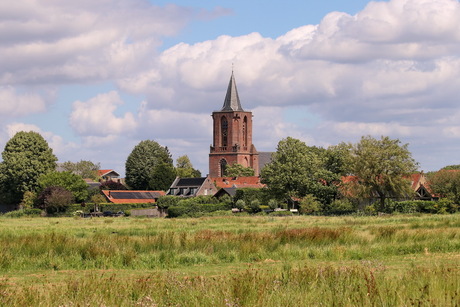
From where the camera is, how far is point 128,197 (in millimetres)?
101812

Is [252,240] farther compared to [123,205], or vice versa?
[123,205]

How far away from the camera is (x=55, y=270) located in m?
19.0

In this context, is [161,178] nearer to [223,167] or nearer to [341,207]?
[223,167]

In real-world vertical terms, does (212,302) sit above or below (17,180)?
below

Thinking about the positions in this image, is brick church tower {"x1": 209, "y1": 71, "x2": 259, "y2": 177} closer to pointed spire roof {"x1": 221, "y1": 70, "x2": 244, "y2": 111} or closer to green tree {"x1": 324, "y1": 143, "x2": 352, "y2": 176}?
pointed spire roof {"x1": 221, "y1": 70, "x2": 244, "y2": 111}

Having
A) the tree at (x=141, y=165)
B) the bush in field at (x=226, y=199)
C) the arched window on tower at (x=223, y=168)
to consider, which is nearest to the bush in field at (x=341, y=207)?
the bush in field at (x=226, y=199)

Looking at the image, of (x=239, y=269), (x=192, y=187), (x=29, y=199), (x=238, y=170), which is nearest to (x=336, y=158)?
(x=192, y=187)

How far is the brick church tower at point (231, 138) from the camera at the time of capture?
5881 inches

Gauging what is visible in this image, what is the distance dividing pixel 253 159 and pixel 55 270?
13342 centimetres

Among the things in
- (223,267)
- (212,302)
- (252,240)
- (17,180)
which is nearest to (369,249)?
(252,240)

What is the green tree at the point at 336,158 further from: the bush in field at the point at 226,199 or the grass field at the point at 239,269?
the grass field at the point at 239,269

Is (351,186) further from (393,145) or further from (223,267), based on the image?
(223,267)

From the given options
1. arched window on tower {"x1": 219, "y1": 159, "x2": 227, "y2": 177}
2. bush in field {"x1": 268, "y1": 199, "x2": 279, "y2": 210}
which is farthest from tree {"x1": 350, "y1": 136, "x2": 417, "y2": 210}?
arched window on tower {"x1": 219, "y1": 159, "x2": 227, "y2": 177}

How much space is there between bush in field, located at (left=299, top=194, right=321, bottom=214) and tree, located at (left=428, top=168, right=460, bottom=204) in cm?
1502
